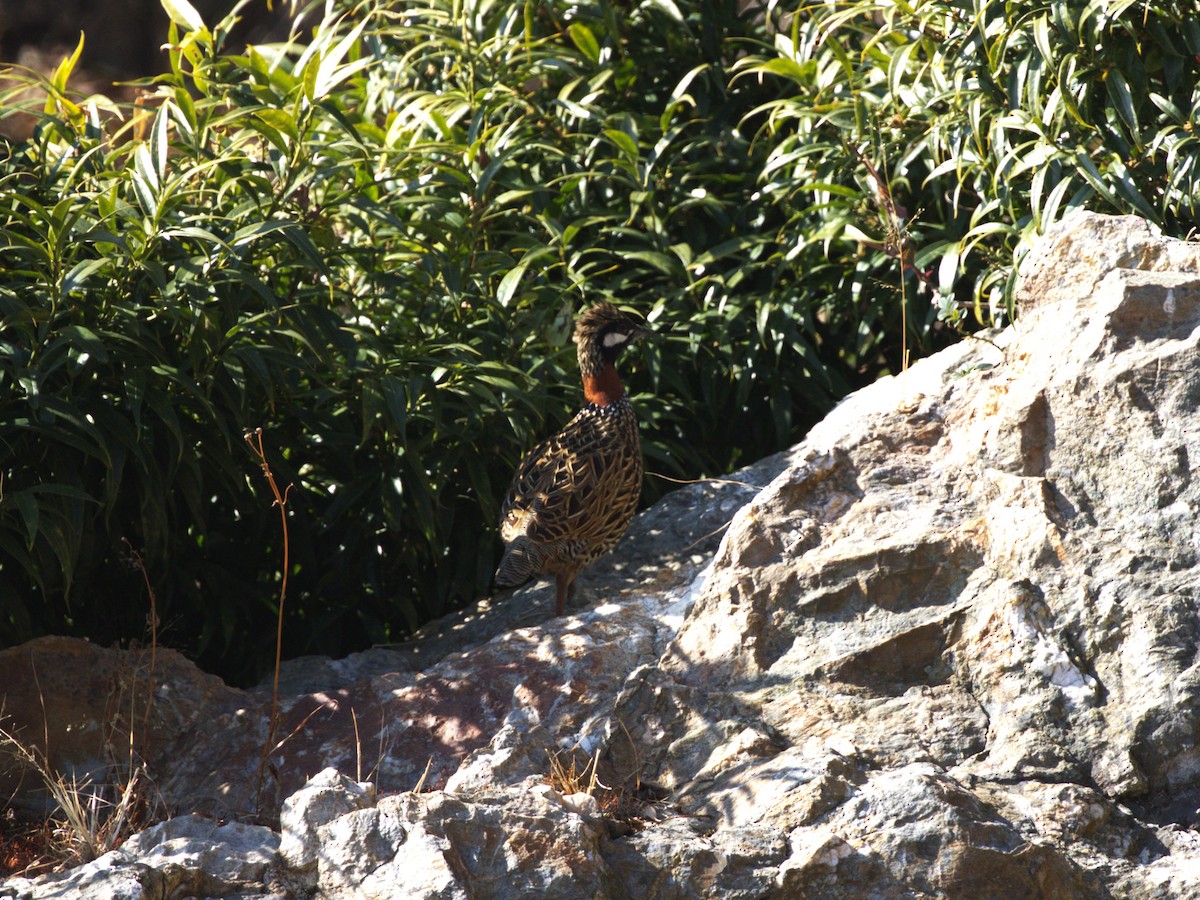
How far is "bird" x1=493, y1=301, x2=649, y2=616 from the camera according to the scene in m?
3.89

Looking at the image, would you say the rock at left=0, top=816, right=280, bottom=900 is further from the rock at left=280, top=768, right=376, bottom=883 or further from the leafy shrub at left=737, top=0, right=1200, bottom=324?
the leafy shrub at left=737, top=0, right=1200, bottom=324

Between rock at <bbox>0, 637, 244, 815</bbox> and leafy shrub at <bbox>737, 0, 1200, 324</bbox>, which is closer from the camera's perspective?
rock at <bbox>0, 637, 244, 815</bbox>

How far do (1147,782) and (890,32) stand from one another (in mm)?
2865

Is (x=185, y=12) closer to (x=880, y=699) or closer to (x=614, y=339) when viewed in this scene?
(x=614, y=339)

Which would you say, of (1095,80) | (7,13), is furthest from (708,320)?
(7,13)

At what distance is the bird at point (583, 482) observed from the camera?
12.8 ft

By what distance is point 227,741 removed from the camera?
3279 millimetres

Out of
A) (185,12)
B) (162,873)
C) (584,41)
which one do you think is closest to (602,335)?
(584,41)

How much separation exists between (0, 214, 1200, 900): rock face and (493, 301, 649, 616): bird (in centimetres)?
43

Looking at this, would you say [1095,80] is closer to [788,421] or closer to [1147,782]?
[788,421]

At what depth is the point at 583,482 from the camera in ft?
13.0

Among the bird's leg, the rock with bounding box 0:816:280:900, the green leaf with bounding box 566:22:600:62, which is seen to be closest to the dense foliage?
the green leaf with bounding box 566:22:600:62

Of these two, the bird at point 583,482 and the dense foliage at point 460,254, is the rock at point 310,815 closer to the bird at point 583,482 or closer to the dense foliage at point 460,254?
the dense foliage at point 460,254

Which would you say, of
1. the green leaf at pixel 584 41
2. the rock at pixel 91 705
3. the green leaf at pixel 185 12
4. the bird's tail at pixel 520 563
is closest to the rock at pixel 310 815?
the rock at pixel 91 705
